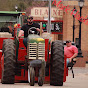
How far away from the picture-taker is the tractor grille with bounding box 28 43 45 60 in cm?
1379

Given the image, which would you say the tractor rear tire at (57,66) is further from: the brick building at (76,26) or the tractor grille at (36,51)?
the brick building at (76,26)

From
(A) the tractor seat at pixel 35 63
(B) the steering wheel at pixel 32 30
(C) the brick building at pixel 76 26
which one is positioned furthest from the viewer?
(C) the brick building at pixel 76 26

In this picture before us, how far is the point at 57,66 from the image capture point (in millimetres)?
14070

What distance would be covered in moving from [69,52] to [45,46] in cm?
511

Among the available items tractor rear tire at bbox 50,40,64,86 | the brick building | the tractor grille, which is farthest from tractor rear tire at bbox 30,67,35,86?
the brick building

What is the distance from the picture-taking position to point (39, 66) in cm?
1342

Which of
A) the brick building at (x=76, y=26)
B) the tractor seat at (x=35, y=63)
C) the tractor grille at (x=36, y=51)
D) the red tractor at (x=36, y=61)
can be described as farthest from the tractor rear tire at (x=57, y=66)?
the brick building at (x=76, y=26)

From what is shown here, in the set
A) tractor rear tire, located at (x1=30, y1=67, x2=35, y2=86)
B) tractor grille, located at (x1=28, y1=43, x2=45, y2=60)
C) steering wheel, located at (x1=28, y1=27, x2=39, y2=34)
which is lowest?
tractor rear tire, located at (x1=30, y1=67, x2=35, y2=86)

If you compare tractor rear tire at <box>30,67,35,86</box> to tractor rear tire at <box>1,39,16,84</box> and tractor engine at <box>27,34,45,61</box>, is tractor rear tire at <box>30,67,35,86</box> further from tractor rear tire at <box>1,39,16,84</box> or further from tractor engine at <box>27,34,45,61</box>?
tractor rear tire at <box>1,39,16,84</box>

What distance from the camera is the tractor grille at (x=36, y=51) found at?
13789 mm

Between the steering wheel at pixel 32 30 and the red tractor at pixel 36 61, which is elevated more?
the steering wheel at pixel 32 30

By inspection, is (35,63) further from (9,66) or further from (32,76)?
(9,66)

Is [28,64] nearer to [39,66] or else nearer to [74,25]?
[39,66]

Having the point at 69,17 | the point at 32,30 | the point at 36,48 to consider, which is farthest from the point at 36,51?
the point at 69,17
